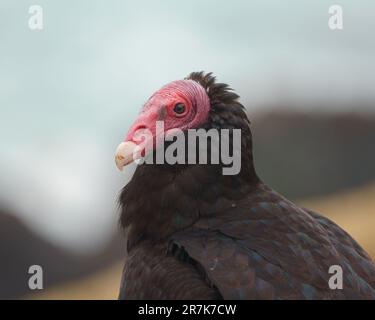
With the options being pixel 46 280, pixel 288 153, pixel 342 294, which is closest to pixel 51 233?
pixel 46 280

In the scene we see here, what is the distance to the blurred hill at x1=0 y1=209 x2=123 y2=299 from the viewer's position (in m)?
14.1

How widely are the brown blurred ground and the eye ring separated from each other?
19.7ft

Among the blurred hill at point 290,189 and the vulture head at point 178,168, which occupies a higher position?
the vulture head at point 178,168

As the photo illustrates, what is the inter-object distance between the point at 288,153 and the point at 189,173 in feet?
34.7

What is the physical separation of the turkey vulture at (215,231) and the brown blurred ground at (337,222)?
595 cm

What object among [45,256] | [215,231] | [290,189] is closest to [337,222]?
[290,189]


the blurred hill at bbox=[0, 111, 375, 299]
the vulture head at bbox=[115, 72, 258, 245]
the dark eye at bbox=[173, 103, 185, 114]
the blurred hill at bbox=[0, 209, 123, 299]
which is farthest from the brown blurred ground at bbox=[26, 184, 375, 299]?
the dark eye at bbox=[173, 103, 185, 114]

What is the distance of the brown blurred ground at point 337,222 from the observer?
12.4 m

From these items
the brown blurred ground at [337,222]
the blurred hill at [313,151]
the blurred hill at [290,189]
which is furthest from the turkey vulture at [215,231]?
the blurred hill at [313,151]

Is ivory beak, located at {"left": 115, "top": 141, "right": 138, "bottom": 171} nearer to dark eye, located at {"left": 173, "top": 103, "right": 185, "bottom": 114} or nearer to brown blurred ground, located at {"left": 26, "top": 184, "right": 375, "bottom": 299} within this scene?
dark eye, located at {"left": 173, "top": 103, "right": 185, "bottom": 114}

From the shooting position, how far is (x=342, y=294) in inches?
197

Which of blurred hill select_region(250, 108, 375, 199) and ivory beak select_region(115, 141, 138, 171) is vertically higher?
ivory beak select_region(115, 141, 138, 171)

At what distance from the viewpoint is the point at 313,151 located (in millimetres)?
16688

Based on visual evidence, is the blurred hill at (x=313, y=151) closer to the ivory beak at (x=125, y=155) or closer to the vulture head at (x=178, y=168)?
the vulture head at (x=178, y=168)
